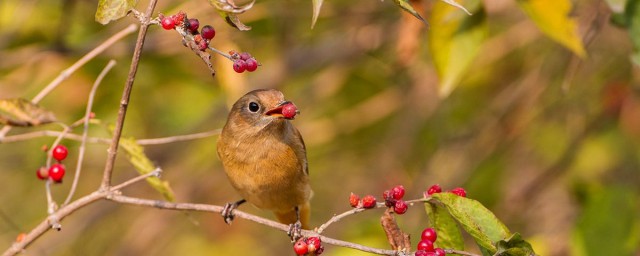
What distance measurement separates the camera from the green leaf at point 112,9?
2.34 meters

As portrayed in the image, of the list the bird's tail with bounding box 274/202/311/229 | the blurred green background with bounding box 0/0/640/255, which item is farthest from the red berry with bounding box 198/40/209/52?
the bird's tail with bounding box 274/202/311/229

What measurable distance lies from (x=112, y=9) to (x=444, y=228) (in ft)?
4.02

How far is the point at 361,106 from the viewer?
648 cm

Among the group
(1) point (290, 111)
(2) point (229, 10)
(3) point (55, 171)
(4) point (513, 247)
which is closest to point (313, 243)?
(4) point (513, 247)

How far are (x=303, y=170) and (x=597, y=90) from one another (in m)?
2.92

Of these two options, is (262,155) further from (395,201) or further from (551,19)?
(395,201)

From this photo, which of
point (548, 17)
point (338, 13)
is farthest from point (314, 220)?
point (548, 17)

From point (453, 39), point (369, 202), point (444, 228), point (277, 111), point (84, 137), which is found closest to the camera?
point (369, 202)

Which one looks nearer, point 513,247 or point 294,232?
point 513,247

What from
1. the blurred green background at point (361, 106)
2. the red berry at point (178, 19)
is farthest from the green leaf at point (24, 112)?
the blurred green background at point (361, 106)

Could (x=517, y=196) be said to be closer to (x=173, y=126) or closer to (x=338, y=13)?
(x=338, y=13)

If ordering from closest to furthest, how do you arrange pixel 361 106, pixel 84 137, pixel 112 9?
pixel 112 9 < pixel 84 137 < pixel 361 106

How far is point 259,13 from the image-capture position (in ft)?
18.4

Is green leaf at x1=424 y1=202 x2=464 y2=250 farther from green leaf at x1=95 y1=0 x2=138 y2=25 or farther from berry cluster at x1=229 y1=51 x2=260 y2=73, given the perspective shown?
green leaf at x1=95 y1=0 x2=138 y2=25
